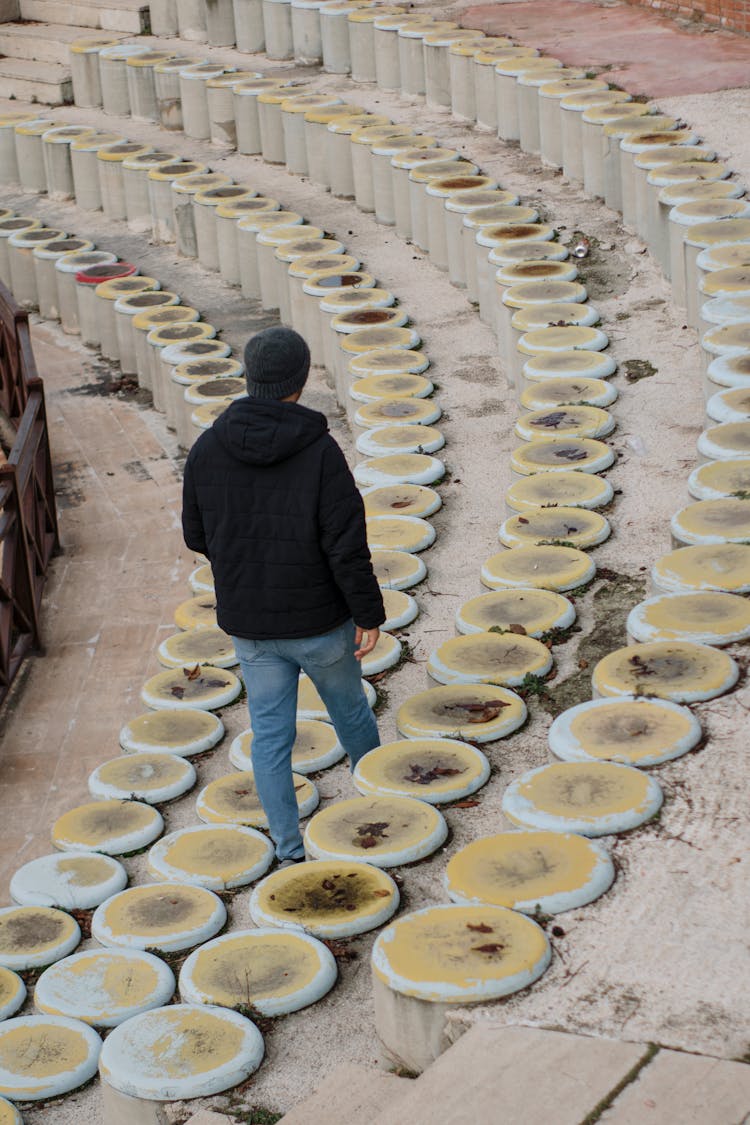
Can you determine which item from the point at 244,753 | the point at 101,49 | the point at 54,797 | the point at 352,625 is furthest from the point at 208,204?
the point at 352,625

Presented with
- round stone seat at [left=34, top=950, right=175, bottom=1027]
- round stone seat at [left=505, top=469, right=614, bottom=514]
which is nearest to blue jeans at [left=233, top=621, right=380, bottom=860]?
round stone seat at [left=34, top=950, right=175, bottom=1027]

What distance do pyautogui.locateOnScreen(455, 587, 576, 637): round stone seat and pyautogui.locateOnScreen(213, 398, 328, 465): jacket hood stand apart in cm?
154

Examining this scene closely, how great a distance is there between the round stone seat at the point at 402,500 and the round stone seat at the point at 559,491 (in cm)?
47

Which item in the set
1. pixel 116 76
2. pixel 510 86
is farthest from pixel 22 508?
pixel 116 76

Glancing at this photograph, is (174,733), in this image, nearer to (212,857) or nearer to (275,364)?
(212,857)

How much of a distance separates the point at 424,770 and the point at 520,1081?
5.79ft

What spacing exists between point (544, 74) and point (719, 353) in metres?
5.12

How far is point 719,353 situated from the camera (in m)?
6.00

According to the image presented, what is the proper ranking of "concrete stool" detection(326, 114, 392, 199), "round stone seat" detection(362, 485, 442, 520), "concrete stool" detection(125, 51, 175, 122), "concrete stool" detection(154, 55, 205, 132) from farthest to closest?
"concrete stool" detection(125, 51, 175, 122), "concrete stool" detection(154, 55, 205, 132), "concrete stool" detection(326, 114, 392, 199), "round stone seat" detection(362, 485, 442, 520)

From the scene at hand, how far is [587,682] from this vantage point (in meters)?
4.89

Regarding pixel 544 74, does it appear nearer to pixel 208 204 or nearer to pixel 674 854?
pixel 208 204

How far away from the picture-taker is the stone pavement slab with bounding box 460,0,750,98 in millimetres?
10203

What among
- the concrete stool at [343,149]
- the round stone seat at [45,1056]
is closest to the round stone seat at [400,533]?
the round stone seat at [45,1056]

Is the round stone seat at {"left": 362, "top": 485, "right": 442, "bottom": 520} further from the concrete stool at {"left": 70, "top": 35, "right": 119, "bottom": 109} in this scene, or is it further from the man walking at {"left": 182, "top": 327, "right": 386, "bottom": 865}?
the concrete stool at {"left": 70, "top": 35, "right": 119, "bottom": 109}
